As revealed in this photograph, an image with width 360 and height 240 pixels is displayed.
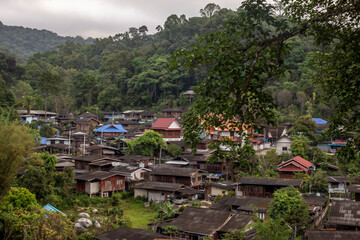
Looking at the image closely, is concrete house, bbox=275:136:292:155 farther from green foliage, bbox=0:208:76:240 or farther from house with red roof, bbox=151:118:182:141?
green foliage, bbox=0:208:76:240

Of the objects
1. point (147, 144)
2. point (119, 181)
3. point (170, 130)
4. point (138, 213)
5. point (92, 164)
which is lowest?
point (138, 213)

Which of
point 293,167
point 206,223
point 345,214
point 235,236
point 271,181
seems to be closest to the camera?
point 235,236

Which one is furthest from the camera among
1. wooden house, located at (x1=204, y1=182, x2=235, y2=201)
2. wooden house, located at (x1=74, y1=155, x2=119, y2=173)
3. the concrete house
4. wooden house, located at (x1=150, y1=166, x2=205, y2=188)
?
the concrete house

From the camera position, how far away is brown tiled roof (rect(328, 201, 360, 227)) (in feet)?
49.0

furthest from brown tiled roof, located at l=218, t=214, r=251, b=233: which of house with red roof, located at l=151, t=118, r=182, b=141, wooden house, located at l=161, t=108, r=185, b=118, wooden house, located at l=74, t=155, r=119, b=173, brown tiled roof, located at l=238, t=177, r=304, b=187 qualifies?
wooden house, located at l=161, t=108, r=185, b=118

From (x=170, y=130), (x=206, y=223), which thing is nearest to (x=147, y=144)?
(x=170, y=130)

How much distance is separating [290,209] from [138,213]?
10.3 meters

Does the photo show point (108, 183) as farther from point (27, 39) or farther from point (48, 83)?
point (27, 39)

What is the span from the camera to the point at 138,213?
71.6 ft

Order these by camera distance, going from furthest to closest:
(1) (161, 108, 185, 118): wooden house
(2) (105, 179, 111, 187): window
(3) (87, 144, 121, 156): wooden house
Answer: (1) (161, 108, 185, 118): wooden house → (3) (87, 144, 121, 156): wooden house → (2) (105, 179, 111, 187): window

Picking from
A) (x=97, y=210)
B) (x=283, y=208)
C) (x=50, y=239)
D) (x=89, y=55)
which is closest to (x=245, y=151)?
(x=50, y=239)

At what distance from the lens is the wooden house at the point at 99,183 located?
24969 mm

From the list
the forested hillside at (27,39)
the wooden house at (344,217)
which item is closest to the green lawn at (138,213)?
the wooden house at (344,217)

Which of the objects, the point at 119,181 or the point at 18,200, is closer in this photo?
the point at 18,200
